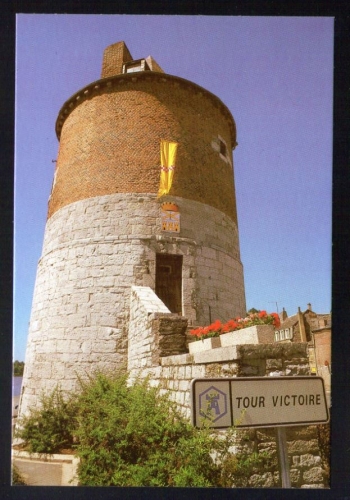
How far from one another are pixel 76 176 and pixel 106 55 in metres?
5.17

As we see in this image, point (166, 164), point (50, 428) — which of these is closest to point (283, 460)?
point (50, 428)

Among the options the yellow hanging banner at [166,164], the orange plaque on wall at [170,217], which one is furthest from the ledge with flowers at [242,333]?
the yellow hanging banner at [166,164]

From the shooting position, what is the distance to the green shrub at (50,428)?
736 centimetres

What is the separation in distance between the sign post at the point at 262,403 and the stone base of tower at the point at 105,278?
256 inches

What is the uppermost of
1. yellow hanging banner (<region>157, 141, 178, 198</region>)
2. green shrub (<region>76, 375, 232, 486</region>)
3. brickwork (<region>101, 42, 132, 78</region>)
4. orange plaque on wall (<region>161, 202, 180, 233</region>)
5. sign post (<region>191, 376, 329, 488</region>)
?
brickwork (<region>101, 42, 132, 78</region>)

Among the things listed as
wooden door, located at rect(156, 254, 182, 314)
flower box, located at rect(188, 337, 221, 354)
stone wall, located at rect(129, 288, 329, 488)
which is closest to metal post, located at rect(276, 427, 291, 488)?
stone wall, located at rect(129, 288, 329, 488)

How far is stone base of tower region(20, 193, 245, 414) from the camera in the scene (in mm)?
9062

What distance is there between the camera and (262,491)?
3863 mm

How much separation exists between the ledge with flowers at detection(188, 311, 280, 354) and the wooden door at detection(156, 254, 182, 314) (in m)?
3.45

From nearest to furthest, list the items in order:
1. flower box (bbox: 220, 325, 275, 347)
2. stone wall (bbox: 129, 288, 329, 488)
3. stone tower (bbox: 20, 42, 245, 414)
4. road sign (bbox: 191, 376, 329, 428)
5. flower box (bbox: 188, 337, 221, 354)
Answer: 1. road sign (bbox: 191, 376, 329, 428)
2. stone wall (bbox: 129, 288, 329, 488)
3. flower box (bbox: 220, 325, 275, 347)
4. flower box (bbox: 188, 337, 221, 354)
5. stone tower (bbox: 20, 42, 245, 414)

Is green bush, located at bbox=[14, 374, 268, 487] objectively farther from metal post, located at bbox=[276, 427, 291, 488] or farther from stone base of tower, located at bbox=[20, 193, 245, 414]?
stone base of tower, located at bbox=[20, 193, 245, 414]

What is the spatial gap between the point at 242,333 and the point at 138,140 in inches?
294

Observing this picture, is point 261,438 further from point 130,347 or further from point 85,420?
point 130,347

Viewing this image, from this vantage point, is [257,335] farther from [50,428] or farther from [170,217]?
[170,217]
